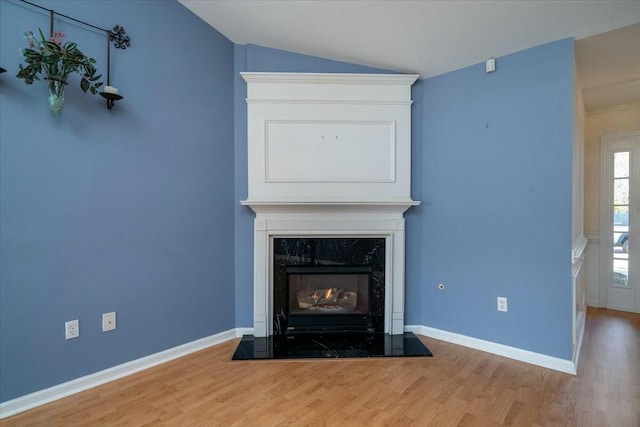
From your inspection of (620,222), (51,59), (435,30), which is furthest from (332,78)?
(620,222)

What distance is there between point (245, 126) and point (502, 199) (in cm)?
233

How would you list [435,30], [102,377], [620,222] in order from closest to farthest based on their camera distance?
[102,377] < [435,30] < [620,222]

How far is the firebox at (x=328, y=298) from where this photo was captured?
298cm

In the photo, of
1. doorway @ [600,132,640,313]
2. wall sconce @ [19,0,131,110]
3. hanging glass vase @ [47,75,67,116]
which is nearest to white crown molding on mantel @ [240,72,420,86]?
wall sconce @ [19,0,131,110]

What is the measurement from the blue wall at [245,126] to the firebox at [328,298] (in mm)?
411

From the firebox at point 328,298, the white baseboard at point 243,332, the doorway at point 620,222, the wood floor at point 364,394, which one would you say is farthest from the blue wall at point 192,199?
the doorway at point 620,222

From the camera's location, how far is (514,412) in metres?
1.86

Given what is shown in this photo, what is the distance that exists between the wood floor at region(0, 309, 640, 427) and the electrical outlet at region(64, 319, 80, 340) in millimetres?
374

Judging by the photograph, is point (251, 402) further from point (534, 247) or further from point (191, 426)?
point (534, 247)

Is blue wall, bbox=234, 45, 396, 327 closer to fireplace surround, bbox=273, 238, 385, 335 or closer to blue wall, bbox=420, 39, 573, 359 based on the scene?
fireplace surround, bbox=273, 238, 385, 335

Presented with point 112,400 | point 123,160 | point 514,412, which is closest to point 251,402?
point 112,400

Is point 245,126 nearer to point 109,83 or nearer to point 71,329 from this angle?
point 109,83

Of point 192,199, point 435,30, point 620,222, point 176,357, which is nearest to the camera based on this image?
point 435,30

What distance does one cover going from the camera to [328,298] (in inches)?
122
